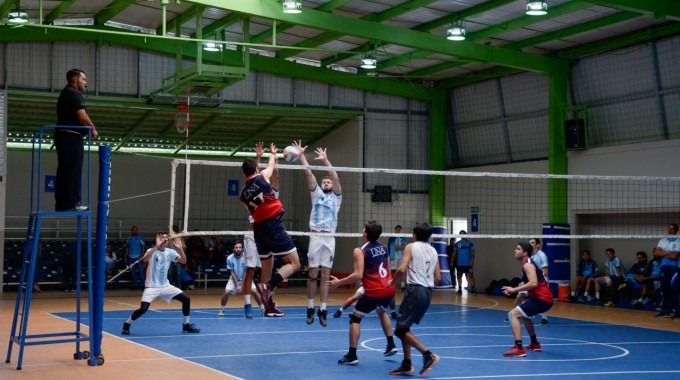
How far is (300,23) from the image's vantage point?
20344mm

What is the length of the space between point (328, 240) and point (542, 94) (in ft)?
43.0

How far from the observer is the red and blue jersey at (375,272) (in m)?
11.5

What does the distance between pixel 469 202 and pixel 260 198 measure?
18.4 metres

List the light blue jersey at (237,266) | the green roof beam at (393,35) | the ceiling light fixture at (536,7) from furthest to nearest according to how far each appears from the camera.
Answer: the green roof beam at (393,35) < the light blue jersey at (237,266) < the ceiling light fixture at (536,7)

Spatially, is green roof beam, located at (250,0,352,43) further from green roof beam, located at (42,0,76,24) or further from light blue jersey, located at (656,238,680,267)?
light blue jersey, located at (656,238,680,267)

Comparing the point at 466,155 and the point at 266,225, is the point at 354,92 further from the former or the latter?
the point at 266,225

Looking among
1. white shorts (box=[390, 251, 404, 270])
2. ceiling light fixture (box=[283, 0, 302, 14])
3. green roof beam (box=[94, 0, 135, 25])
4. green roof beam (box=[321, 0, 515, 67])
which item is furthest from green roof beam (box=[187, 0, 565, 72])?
white shorts (box=[390, 251, 404, 270])

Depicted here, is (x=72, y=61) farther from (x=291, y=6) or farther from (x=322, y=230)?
(x=322, y=230)

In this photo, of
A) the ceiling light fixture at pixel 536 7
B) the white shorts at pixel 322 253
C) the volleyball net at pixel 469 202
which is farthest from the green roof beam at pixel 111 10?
the ceiling light fixture at pixel 536 7

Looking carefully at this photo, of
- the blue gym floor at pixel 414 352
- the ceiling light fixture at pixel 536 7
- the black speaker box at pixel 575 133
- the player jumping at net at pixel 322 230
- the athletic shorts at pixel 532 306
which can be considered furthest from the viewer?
the black speaker box at pixel 575 133

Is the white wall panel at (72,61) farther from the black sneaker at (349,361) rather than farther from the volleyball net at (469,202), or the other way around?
the black sneaker at (349,361)

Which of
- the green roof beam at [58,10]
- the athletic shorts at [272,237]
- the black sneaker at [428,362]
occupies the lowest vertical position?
the black sneaker at [428,362]

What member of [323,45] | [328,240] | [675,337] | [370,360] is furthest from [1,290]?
[675,337]

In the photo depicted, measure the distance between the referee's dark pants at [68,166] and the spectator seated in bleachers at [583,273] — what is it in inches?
627
